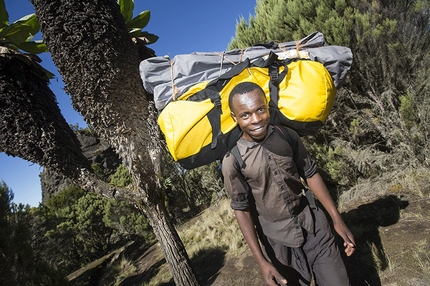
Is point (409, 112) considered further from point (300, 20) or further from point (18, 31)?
point (18, 31)

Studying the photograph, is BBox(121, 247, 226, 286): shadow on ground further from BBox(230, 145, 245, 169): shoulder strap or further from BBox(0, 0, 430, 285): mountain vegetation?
BBox(230, 145, 245, 169): shoulder strap

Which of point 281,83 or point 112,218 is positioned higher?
point 281,83

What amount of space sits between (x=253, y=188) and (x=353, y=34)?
14.0ft

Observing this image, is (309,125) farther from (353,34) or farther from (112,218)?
(112,218)

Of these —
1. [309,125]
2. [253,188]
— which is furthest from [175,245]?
[309,125]

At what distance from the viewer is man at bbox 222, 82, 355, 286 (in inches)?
73.0

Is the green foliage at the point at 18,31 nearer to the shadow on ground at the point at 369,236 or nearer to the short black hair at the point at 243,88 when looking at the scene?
the short black hair at the point at 243,88

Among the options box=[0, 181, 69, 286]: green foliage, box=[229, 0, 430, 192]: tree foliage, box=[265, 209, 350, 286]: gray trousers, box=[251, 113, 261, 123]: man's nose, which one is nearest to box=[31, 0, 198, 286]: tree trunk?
box=[251, 113, 261, 123]: man's nose

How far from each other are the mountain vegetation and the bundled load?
115 cm

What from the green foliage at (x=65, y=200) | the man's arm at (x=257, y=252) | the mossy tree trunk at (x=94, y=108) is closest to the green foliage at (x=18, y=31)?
the mossy tree trunk at (x=94, y=108)

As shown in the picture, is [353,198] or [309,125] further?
[353,198]

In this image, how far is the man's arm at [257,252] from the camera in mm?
1677

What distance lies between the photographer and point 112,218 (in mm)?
15305

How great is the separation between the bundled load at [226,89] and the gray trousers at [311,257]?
0.85m
